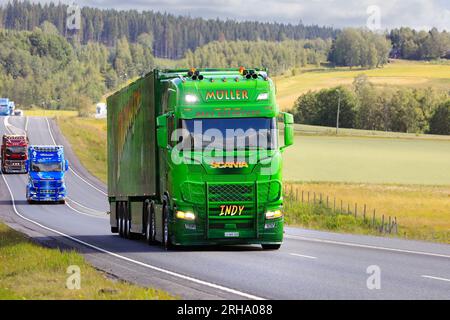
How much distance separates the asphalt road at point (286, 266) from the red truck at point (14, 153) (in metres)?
53.1

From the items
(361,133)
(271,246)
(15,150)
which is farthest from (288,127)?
(361,133)

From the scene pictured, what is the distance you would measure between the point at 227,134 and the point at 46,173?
4468 centimetres

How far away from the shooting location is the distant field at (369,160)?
284 feet

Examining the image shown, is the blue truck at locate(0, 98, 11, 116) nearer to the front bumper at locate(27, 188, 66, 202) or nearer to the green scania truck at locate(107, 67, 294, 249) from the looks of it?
the front bumper at locate(27, 188, 66, 202)

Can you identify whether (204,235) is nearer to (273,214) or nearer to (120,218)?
(273,214)

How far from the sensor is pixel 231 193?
2500cm

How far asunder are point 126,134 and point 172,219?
6.76 m

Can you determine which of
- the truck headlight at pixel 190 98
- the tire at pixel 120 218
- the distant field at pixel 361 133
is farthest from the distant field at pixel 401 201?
the distant field at pixel 361 133

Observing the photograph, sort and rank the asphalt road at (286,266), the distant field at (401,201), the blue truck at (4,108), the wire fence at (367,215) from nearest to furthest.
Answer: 1. the asphalt road at (286,266)
2. the wire fence at (367,215)
3. the distant field at (401,201)
4. the blue truck at (4,108)

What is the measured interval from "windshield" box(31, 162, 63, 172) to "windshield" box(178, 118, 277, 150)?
4379 cm

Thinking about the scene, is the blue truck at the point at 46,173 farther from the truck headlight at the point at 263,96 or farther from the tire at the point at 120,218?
the truck headlight at the point at 263,96
